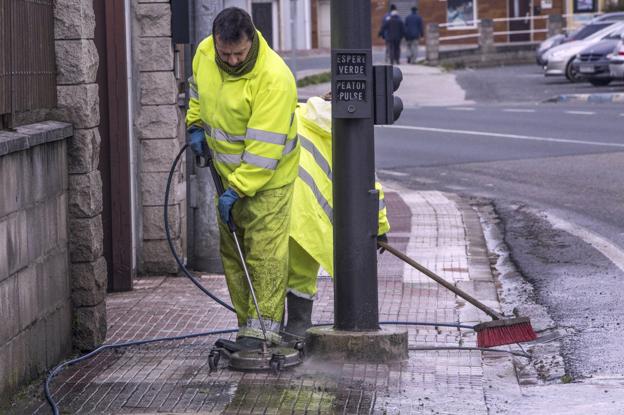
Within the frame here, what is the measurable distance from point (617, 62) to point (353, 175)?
85.5ft

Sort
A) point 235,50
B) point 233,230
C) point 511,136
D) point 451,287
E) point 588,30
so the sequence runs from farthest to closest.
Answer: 1. point 588,30
2. point 511,136
3. point 451,287
4. point 233,230
5. point 235,50

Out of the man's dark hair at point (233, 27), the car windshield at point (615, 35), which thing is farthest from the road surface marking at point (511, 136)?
the man's dark hair at point (233, 27)

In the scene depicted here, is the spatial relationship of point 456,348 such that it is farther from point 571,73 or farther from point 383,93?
point 571,73

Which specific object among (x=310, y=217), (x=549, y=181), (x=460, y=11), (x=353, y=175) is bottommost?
(x=549, y=181)

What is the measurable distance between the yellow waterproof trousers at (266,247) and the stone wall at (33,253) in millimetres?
908

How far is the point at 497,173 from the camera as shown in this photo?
1728 cm

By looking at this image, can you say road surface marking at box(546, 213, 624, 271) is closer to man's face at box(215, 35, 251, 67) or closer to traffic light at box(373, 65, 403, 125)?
traffic light at box(373, 65, 403, 125)

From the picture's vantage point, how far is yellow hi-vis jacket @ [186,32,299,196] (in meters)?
6.87

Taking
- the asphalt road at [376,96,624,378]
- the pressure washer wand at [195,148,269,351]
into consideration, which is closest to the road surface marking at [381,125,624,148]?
the asphalt road at [376,96,624,378]

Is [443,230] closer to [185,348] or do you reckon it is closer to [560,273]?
[560,273]

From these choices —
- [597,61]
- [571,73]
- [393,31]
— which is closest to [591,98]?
[597,61]

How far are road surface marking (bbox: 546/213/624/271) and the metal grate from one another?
15.8 ft

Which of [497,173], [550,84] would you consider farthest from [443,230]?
[550,84]

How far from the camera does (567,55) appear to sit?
120 ft
